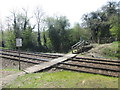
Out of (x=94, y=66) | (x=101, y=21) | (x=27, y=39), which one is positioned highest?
(x=101, y=21)

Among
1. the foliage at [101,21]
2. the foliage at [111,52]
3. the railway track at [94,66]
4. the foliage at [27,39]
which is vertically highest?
the foliage at [101,21]

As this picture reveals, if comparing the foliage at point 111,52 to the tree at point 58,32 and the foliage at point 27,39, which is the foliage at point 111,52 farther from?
the foliage at point 27,39

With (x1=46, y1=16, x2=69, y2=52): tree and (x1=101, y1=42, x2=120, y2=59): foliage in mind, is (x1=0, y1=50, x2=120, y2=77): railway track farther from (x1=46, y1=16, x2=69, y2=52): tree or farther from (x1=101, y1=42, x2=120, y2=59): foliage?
(x1=46, y1=16, x2=69, y2=52): tree

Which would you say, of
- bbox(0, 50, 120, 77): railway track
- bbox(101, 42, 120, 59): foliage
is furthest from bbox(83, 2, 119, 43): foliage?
bbox(0, 50, 120, 77): railway track

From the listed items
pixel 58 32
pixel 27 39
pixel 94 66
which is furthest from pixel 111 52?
pixel 27 39

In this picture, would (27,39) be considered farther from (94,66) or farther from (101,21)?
(94,66)

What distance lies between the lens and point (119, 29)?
12.3 metres

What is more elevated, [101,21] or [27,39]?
[101,21]

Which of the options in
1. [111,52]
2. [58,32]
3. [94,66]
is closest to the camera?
[94,66]

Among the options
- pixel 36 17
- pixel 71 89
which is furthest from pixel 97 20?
pixel 71 89

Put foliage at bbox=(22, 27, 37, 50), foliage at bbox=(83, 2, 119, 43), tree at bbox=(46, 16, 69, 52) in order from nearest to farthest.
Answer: foliage at bbox=(22, 27, 37, 50), foliage at bbox=(83, 2, 119, 43), tree at bbox=(46, 16, 69, 52)

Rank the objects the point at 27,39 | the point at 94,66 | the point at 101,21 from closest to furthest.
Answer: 1. the point at 94,66
2. the point at 27,39
3. the point at 101,21

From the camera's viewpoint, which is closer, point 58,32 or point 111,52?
point 111,52

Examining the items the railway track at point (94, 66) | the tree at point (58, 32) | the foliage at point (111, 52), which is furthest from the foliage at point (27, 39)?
the foliage at point (111, 52)
